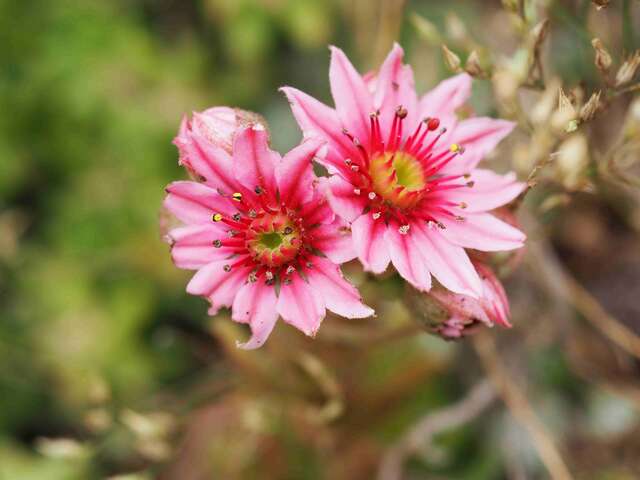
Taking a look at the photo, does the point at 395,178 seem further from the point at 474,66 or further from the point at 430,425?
the point at 430,425

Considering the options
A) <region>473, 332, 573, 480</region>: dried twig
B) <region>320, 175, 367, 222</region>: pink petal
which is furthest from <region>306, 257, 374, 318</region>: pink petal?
<region>473, 332, 573, 480</region>: dried twig

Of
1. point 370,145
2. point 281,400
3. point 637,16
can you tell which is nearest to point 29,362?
point 281,400

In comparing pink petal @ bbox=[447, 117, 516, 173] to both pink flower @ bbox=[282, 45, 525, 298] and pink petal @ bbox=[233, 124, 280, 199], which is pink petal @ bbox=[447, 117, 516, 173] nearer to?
pink flower @ bbox=[282, 45, 525, 298]

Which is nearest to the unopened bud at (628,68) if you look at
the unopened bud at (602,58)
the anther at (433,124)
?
the unopened bud at (602,58)

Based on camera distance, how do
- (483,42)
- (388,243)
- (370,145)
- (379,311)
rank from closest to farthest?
1. (388,243)
2. (370,145)
3. (379,311)
4. (483,42)

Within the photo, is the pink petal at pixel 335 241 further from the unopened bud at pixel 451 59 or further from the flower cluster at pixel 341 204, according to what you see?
the unopened bud at pixel 451 59

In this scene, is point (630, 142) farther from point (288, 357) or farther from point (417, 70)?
point (417, 70)
